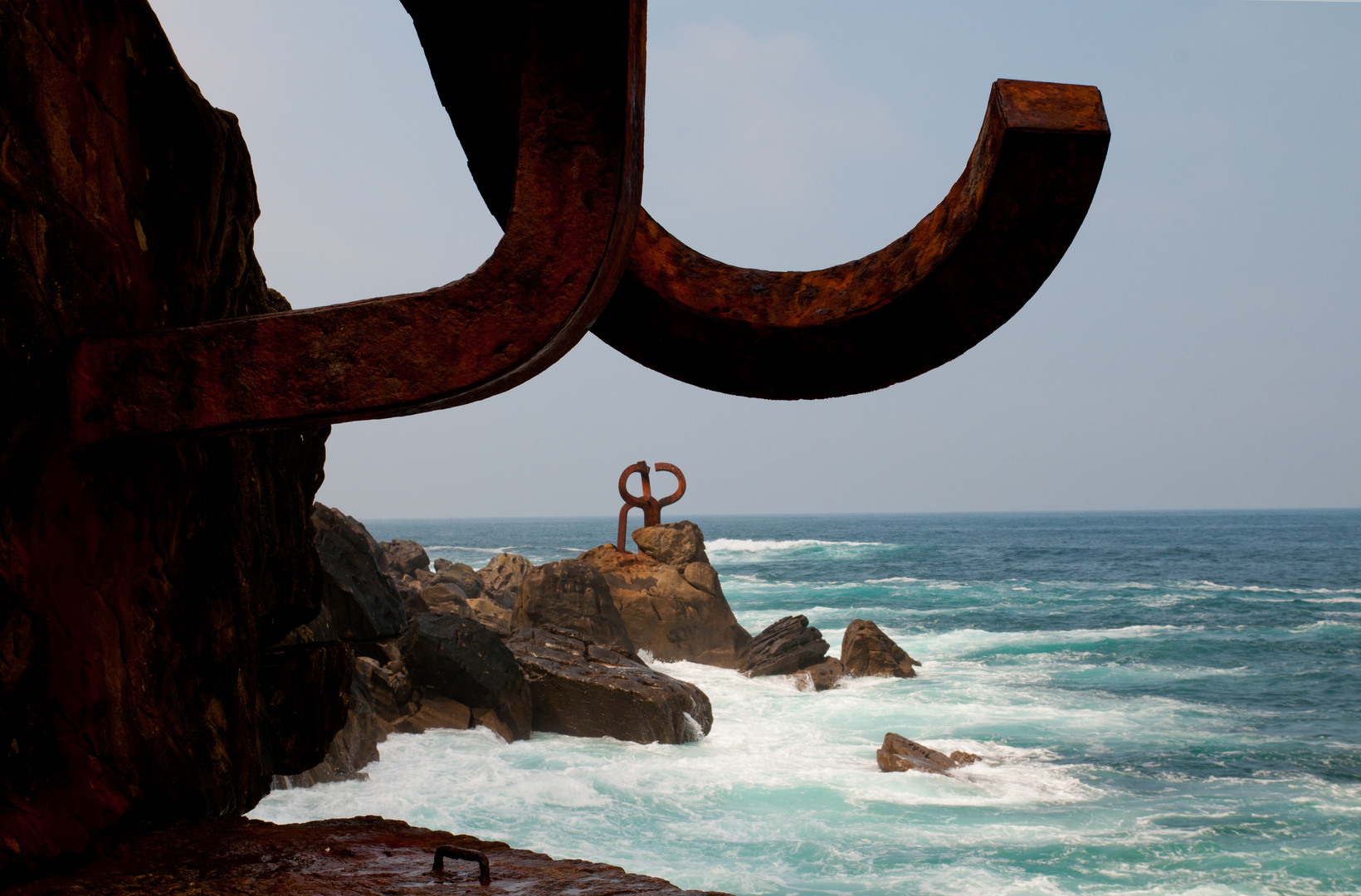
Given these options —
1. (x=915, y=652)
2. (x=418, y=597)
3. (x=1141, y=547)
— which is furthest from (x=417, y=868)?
(x=1141, y=547)

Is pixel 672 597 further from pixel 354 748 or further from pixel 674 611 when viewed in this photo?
pixel 354 748

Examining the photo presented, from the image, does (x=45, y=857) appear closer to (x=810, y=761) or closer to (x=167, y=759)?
(x=167, y=759)

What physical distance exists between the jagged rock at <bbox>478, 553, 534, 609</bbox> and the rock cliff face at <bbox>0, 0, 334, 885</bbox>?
20467 mm

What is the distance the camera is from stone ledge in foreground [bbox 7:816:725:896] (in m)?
1.23

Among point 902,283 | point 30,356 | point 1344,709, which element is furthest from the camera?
point 1344,709

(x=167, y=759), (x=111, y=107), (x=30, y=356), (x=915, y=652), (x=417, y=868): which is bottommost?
(x=915, y=652)

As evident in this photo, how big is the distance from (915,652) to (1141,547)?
45.1 meters

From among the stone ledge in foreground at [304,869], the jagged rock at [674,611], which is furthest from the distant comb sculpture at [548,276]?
the jagged rock at [674,611]

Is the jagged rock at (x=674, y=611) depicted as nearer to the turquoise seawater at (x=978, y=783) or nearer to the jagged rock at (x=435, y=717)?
the turquoise seawater at (x=978, y=783)

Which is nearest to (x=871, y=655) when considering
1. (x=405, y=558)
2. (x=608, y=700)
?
(x=608, y=700)

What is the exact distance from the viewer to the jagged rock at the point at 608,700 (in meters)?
11.2

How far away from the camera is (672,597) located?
1725cm

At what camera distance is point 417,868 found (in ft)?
4.69

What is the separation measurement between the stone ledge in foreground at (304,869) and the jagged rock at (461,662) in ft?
30.6
